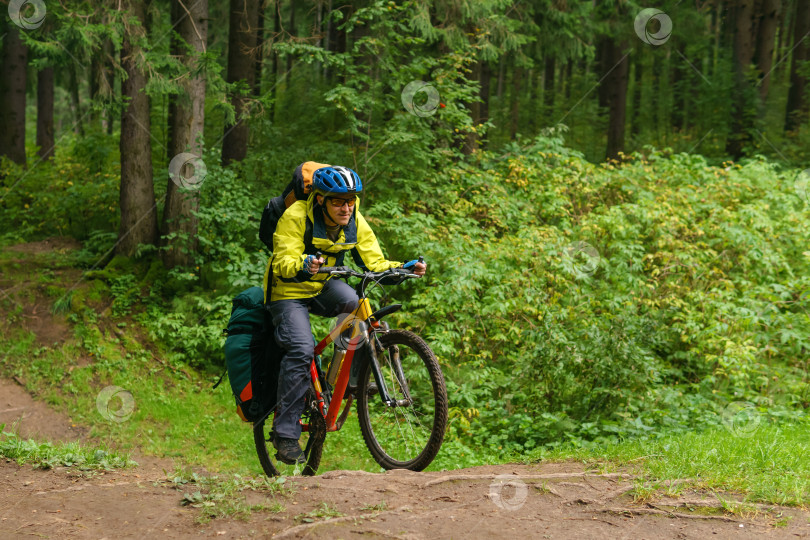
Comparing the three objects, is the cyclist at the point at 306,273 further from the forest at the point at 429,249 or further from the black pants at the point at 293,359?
the forest at the point at 429,249

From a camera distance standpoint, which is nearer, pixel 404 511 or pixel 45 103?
pixel 404 511

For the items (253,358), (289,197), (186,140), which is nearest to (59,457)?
(253,358)

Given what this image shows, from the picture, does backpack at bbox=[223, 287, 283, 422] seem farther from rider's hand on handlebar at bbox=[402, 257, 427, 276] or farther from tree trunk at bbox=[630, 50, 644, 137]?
tree trunk at bbox=[630, 50, 644, 137]

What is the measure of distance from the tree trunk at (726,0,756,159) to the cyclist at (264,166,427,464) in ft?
48.5

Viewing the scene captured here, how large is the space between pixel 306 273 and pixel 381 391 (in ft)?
3.21

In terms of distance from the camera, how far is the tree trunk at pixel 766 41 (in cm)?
1730

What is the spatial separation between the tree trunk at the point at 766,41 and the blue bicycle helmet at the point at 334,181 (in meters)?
16.4

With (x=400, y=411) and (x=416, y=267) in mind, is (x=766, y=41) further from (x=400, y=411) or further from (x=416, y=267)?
(x=400, y=411)

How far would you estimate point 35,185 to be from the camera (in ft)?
45.7

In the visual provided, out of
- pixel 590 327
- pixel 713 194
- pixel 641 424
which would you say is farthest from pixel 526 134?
pixel 641 424

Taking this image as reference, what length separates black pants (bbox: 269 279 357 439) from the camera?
4.69 metres

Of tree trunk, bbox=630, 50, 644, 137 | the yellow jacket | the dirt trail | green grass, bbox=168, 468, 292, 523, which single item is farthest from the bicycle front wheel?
tree trunk, bbox=630, 50, 644, 137

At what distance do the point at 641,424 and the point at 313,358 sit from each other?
9.73 ft

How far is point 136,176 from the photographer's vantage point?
10414 millimetres
